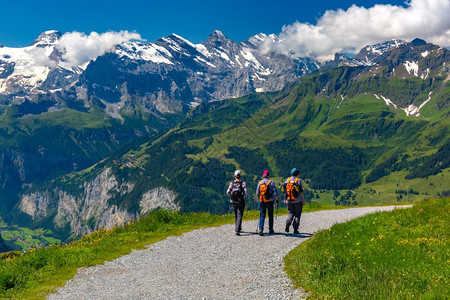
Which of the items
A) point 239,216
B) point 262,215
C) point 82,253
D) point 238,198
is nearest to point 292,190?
point 262,215

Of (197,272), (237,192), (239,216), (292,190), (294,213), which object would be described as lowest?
(197,272)

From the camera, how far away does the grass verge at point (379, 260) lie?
1123 cm

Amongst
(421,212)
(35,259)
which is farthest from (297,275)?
(35,259)

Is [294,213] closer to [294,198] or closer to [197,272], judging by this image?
[294,198]

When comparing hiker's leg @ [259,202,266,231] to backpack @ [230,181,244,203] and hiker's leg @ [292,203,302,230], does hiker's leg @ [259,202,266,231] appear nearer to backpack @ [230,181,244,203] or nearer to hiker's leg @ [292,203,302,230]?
backpack @ [230,181,244,203]

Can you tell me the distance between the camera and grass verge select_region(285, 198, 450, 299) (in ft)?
36.9

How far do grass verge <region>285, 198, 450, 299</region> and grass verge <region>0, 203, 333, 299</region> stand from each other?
9.62 meters

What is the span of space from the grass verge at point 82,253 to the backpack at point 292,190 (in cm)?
758

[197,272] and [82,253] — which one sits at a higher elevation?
[82,253]

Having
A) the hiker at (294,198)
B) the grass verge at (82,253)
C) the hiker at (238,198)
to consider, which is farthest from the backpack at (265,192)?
the grass verge at (82,253)

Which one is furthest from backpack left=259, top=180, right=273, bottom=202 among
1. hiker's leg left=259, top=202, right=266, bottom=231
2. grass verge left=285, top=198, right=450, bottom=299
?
grass verge left=285, top=198, right=450, bottom=299

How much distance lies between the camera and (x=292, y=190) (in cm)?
2484

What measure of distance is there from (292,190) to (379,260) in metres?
11.0

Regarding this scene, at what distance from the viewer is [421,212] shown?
21156 millimetres
